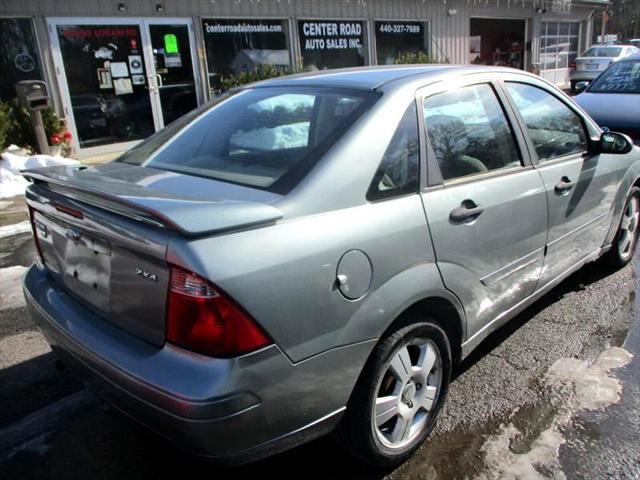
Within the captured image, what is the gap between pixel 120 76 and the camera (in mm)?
10414

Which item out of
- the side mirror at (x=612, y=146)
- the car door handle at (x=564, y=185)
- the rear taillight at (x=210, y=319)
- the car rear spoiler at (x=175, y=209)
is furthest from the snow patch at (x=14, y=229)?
the side mirror at (x=612, y=146)

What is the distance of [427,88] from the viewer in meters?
2.63

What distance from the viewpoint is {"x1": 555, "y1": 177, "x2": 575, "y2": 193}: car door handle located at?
327 centimetres

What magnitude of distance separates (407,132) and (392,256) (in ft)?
1.94

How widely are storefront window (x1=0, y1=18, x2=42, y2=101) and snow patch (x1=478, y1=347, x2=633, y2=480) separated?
9.43 meters

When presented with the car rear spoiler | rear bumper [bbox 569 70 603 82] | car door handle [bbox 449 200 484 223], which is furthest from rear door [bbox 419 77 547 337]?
rear bumper [bbox 569 70 603 82]

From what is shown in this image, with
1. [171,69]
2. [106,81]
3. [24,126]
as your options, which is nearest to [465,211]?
[24,126]

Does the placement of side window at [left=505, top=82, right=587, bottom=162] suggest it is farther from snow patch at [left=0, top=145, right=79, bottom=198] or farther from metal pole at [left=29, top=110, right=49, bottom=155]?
metal pole at [left=29, top=110, right=49, bottom=155]

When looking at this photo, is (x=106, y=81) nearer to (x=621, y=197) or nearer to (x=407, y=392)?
(x=621, y=197)

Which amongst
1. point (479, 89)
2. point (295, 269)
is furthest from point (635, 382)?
point (295, 269)

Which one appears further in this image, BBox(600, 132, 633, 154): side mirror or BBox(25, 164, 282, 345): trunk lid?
BBox(600, 132, 633, 154): side mirror

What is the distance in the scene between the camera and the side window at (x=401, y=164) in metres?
2.29

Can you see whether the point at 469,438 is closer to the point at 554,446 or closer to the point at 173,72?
the point at 554,446

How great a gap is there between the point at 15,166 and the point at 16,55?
219 cm
